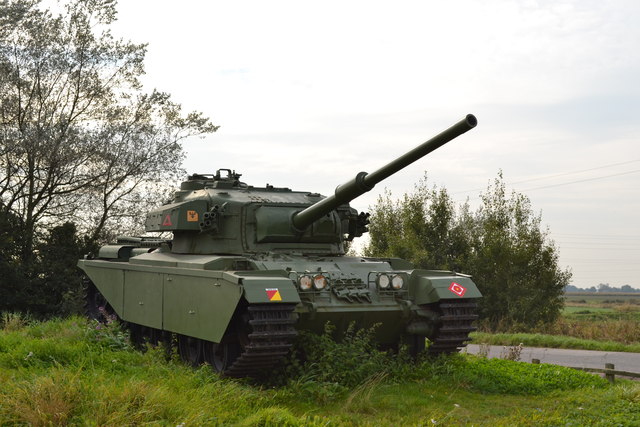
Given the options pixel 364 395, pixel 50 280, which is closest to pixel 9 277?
pixel 50 280

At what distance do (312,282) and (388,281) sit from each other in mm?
1226

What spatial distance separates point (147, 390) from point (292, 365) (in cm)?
314

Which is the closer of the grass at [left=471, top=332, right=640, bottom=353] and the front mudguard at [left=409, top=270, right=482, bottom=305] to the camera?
the front mudguard at [left=409, top=270, right=482, bottom=305]

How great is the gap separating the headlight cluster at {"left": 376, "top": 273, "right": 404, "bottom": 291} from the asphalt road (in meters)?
5.15

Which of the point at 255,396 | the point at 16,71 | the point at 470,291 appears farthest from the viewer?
the point at 16,71

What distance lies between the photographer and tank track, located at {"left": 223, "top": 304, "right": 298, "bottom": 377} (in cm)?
955

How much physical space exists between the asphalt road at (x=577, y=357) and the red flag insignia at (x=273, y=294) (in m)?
7.29

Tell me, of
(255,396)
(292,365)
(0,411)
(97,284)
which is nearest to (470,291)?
(292,365)

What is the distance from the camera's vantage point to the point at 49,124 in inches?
982

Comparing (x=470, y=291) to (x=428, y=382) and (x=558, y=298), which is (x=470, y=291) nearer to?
(x=428, y=382)

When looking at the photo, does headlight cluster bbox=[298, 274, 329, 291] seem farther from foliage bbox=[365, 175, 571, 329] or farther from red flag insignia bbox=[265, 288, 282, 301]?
foliage bbox=[365, 175, 571, 329]

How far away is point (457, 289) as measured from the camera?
1118 centimetres

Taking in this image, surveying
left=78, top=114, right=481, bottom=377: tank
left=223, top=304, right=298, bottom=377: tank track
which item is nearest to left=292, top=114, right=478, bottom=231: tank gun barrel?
left=78, top=114, right=481, bottom=377: tank

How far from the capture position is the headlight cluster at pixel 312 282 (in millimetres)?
10484
